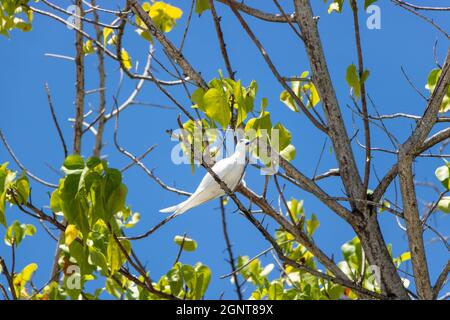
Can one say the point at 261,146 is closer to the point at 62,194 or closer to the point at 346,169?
the point at 346,169

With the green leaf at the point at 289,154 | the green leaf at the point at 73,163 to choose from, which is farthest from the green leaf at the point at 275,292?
the green leaf at the point at 73,163

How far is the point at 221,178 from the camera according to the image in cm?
140

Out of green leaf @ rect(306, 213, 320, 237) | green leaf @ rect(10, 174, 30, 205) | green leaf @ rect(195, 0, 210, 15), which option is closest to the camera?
green leaf @ rect(10, 174, 30, 205)

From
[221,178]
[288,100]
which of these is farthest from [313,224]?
[221,178]

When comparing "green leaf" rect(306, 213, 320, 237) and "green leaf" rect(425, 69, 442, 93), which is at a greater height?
"green leaf" rect(425, 69, 442, 93)

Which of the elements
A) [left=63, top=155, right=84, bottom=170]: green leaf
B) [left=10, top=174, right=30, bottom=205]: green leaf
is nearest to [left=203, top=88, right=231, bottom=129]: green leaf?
[left=63, top=155, right=84, bottom=170]: green leaf

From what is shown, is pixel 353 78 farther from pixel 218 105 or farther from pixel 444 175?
pixel 218 105

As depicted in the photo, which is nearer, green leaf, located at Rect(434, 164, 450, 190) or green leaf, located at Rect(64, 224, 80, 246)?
green leaf, located at Rect(64, 224, 80, 246)

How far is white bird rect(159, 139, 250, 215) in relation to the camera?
1392 millimetres

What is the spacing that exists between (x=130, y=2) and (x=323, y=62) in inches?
18.2

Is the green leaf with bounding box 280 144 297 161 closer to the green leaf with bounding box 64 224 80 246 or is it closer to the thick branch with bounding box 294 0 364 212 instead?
the thick branch with bounding box 294 0 364 212

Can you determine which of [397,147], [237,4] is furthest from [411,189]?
[237,4]

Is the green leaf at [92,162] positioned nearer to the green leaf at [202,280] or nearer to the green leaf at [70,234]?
the green leaf at [70,234]

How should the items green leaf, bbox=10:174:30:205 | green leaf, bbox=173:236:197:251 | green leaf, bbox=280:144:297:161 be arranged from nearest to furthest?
green leaf, bbox=10:174:30:205, green leaf, bbox=280:144:297:161, green leaf, bbox=173:236:197:251
